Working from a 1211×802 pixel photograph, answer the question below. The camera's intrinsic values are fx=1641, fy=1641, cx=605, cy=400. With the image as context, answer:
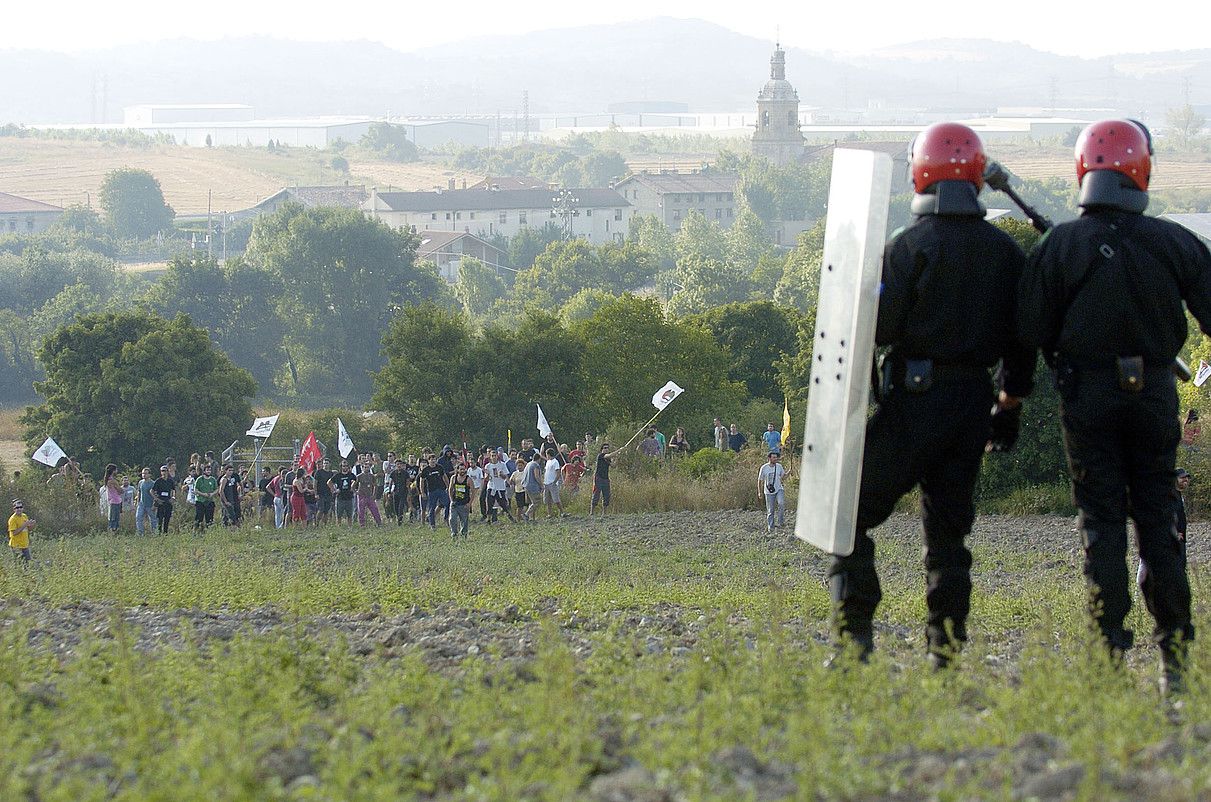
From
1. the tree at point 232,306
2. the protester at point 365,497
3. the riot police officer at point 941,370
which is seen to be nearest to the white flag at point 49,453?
the protester at point 365,497

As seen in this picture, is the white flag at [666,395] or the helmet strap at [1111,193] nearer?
the helmet strap at [1111,193]

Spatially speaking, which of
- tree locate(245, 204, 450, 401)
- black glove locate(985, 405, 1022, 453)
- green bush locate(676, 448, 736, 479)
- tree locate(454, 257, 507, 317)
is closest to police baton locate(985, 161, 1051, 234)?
black glove locate(985, 405, 1022, 453)

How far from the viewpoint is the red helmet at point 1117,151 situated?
6871 mm

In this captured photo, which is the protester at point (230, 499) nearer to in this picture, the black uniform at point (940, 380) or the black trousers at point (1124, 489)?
the black uniform at point (940, 380)

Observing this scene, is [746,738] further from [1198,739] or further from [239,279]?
[239,279]

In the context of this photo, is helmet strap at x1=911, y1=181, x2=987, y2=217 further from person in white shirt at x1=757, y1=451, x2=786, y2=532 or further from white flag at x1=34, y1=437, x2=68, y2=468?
white flag at x1=34, y1=437, x2=68, y2=468

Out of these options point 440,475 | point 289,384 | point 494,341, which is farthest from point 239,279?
point 440,475

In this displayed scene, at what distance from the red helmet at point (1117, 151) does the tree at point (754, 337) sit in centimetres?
5674

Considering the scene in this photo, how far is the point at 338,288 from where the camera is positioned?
130 m

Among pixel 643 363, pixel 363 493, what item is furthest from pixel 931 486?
pixel 643 363

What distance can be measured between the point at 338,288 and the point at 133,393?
70.5m

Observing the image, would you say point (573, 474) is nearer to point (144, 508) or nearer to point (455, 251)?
point (144, 508)

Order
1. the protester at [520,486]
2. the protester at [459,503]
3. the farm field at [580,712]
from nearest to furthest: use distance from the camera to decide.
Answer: the farm field at [580,712], the protester at [459,503], the protester at [520,486]

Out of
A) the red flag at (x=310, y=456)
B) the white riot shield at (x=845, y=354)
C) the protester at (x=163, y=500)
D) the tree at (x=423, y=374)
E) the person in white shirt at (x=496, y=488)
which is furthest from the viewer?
the tree at (x=423, y=374)
